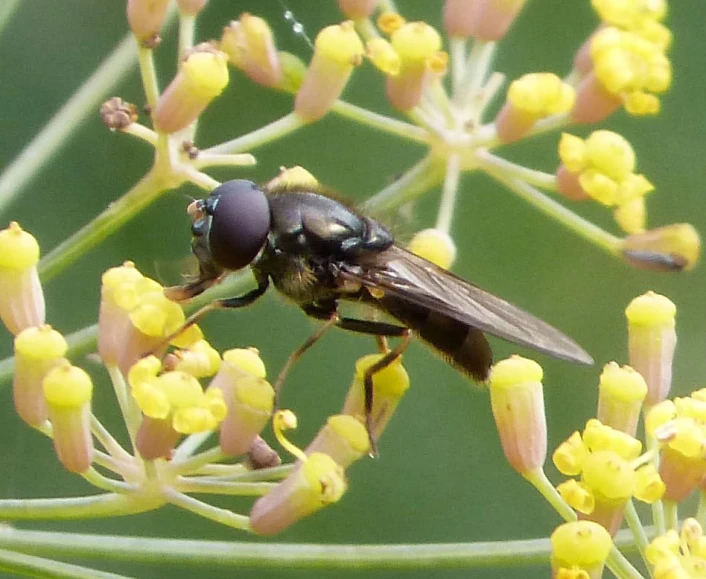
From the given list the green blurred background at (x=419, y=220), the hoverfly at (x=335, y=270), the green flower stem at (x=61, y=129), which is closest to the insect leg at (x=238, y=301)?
the hoverfly at (x=335, y=270)

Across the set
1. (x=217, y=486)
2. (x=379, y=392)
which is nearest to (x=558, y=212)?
(x=379, y=392)

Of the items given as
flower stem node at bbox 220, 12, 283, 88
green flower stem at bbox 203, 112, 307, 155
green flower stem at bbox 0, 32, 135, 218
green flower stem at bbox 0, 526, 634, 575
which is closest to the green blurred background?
A: green flower stem at bbox 0, 32, 135, 218

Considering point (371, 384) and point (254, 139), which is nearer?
point (371, 384)

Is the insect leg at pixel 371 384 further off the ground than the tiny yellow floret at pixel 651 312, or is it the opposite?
the tiny yellow floret at pixel 651 312

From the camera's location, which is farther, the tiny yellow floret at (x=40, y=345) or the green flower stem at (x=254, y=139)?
the green flower stem at (x=254, y=139)

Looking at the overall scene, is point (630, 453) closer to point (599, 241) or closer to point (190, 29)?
point (599, 241)

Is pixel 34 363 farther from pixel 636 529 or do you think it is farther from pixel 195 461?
pixel 636 529

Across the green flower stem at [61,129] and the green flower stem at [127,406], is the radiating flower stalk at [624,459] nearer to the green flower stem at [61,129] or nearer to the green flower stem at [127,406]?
the green flower stem at [127,406]
